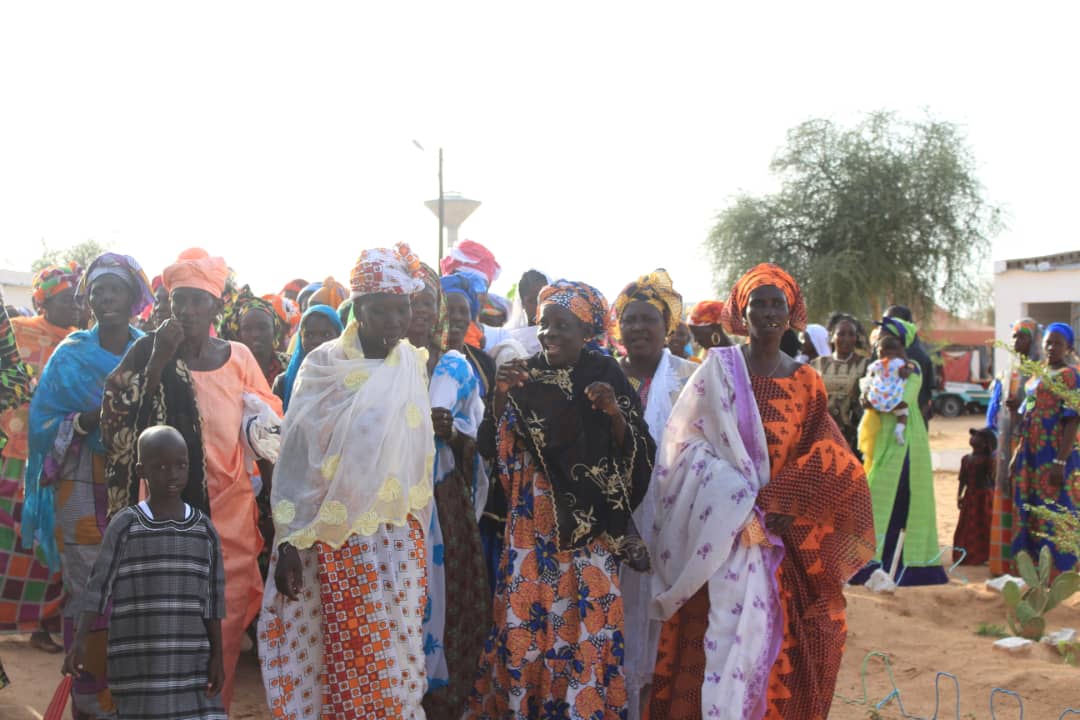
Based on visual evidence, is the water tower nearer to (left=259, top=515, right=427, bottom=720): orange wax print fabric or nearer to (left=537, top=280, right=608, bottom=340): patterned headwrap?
(left=537, top=280, right=608, bottom=340): patterned headwrap

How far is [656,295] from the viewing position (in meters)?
5.26

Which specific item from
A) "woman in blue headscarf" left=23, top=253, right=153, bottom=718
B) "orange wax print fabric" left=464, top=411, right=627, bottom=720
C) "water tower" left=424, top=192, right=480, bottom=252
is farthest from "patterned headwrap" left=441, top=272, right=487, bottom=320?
"water tower" left=424, top=192, right=480, bottom=252

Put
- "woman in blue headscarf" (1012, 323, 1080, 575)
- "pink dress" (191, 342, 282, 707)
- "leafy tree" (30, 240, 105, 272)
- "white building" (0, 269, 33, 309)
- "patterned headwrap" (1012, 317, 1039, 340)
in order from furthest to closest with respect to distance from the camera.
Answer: "leafy tree" (30, 240, 105, 272), "white building" (0, 269, 33, 309), "patterned headwrap" (1012, 317, 1039, 340), "woman in blue headscarf" (1012, 323, 1080, 575), "pink dress" (191, 342, 282, 707)

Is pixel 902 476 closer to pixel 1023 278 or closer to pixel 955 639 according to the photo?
pixel 955 639

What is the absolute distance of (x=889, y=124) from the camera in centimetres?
3422

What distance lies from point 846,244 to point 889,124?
14.7ft

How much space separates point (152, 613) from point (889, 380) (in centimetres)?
694

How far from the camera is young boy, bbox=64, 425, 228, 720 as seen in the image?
4.03 m

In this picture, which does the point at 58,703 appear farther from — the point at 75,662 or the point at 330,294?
the point at 330,294

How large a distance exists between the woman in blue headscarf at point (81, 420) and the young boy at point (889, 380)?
6439 mm

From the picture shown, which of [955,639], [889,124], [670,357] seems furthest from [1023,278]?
[670,357]

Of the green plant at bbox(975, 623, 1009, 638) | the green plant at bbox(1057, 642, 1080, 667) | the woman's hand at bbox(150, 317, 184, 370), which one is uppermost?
the woman's hand at bbox(150, 317, 184, 370)

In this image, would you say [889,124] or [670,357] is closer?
[670,357]

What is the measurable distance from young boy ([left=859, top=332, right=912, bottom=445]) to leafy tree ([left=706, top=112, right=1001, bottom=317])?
24039mm
